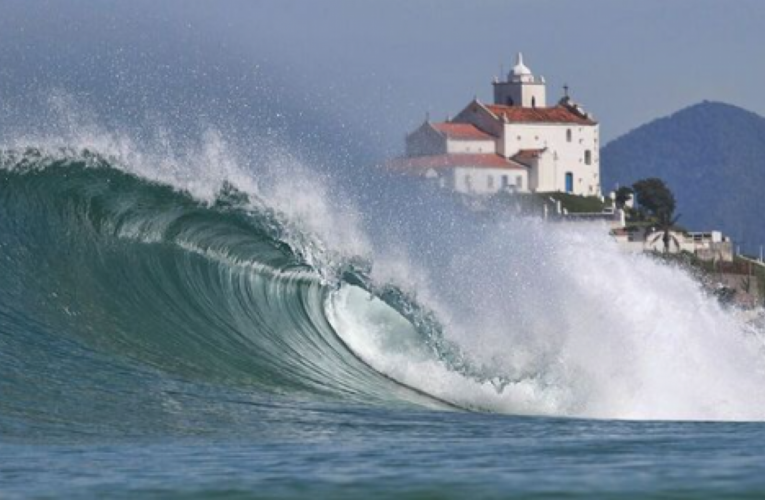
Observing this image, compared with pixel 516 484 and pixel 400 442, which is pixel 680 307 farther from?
pixel 516 484

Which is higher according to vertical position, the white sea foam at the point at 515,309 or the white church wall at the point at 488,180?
the white church wall at the point at 488,180

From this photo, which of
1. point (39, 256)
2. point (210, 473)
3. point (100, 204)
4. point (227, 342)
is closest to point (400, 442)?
point (210, 473)

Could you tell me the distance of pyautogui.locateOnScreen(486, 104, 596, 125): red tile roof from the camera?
126m

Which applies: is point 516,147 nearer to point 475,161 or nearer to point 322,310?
point 475,161

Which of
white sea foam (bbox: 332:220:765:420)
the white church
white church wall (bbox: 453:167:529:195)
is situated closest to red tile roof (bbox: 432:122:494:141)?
the white church

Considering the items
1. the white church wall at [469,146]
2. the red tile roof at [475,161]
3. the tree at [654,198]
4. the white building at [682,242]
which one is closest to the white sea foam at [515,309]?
the white building at [682,242]

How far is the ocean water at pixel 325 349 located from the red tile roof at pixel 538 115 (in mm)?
99900

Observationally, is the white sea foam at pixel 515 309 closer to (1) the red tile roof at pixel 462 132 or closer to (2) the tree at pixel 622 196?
(1) the red tile roof at pixel 462 132

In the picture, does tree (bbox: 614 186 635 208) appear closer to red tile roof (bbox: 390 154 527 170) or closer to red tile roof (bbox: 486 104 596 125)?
red tile roof (bbox: 486 104 596 125)

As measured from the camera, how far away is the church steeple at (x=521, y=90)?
138 metres

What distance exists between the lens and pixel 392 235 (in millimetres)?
22547

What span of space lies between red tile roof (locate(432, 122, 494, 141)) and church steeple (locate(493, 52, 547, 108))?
13245 millimetres

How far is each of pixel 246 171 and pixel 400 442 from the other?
11055 mm

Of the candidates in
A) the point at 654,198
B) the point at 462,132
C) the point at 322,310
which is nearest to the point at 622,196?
the point at 654,198
